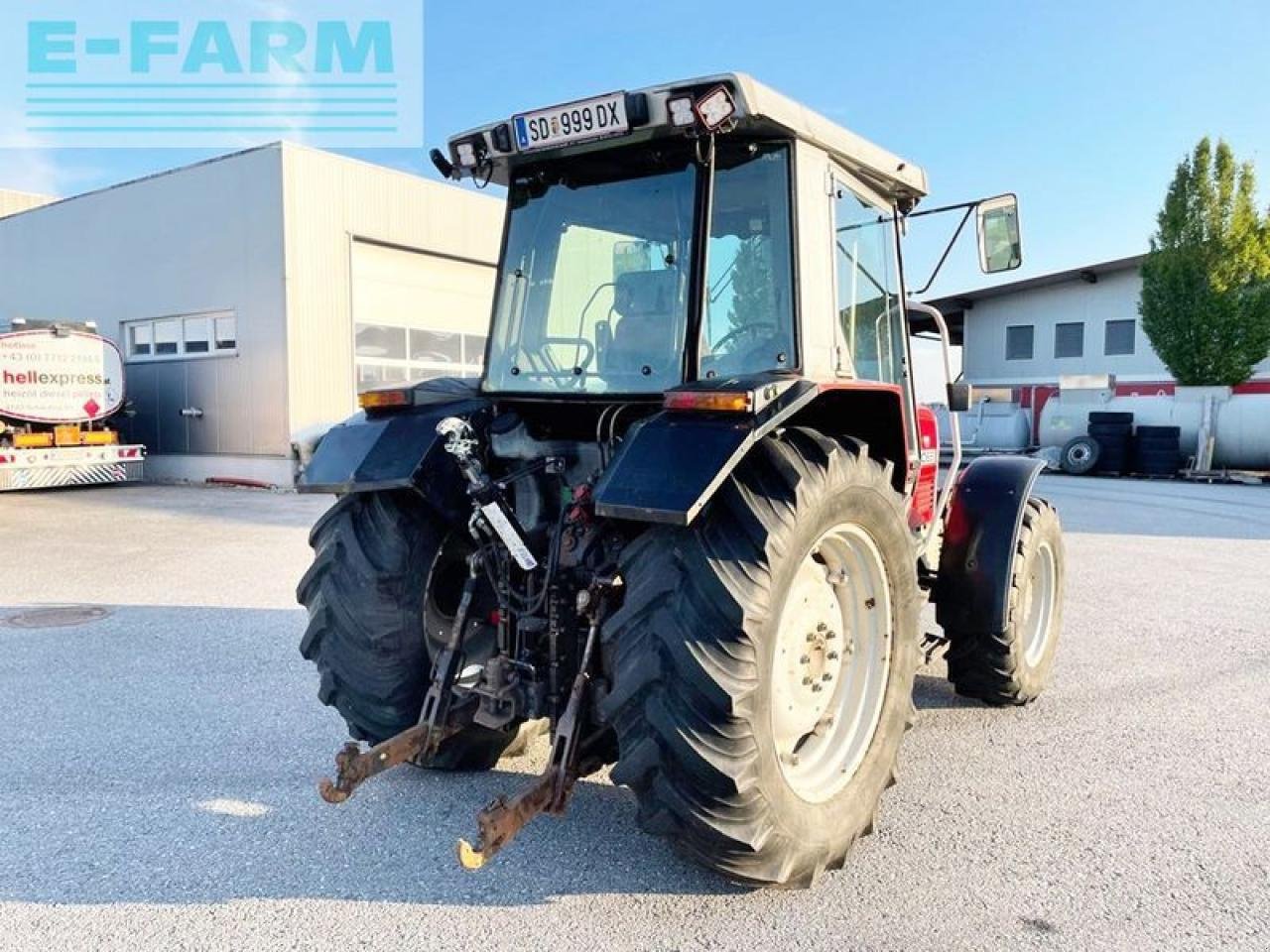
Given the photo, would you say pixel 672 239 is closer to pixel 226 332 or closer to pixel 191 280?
pixel 226 332

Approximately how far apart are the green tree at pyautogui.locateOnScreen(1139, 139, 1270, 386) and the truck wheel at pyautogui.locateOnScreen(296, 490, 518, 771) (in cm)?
2782

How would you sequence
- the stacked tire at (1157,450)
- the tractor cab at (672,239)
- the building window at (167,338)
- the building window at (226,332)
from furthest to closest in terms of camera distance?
the stacked tire at (1157,450), the building window at (167,338), the building window at (226,332), the tractor cab at (672,239)

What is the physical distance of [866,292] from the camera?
12.5 feet

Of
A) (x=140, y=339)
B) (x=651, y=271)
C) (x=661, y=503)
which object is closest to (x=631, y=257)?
(x=651, y=271)

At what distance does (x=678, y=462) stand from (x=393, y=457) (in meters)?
1.19

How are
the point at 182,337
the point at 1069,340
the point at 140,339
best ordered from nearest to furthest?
the point at 182,337 → the point at 140,339 → the point at 1069,340

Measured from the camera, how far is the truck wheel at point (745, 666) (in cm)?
250

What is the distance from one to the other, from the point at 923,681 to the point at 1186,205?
89.8 ft

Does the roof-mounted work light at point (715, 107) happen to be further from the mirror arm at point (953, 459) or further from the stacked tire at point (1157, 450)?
the stacked tire at point (1157, 450)

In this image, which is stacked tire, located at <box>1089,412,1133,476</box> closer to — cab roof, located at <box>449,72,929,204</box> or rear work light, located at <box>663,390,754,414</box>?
cab roof, located at <box>449,72,929,204</box>

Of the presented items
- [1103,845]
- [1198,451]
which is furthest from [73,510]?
[1198,451]

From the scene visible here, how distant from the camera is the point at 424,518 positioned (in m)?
3.39

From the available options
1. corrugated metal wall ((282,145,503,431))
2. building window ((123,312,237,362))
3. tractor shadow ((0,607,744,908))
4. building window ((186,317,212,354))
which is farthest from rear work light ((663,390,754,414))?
building window ((186,317,212,354))

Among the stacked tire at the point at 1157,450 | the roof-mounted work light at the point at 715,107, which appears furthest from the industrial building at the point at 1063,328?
the roof-mounted work light at the point at 715,107
